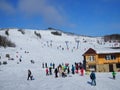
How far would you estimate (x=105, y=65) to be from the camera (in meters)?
45.0

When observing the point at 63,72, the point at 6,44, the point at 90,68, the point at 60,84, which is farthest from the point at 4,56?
the point at 60,84

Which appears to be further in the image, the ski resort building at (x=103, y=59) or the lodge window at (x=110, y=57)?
the lodge window at (x=110, y=57)

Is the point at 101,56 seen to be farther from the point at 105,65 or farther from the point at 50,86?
the point at 50,86

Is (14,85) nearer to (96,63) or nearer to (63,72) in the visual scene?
(63,72)

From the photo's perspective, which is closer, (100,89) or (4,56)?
(100,89)

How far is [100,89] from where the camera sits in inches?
939

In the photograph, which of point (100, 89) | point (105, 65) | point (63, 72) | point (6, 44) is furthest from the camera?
point (6, 44)

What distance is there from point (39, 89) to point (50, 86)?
1.94m

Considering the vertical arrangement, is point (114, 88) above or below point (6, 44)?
below

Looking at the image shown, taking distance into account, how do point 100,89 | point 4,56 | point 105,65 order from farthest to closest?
point 4,56
point 105,65
point 100,89

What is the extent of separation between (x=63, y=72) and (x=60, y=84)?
5816 mm

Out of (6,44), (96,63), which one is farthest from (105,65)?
(6,44)

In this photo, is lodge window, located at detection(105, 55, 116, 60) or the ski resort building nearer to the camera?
the ski resort building

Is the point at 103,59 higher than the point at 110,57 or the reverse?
the reverse
